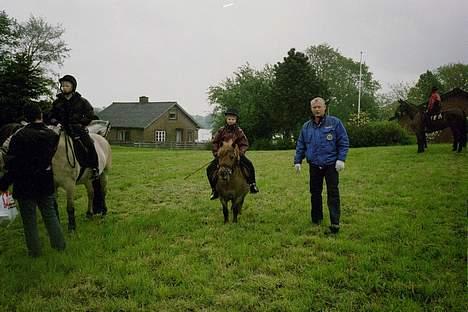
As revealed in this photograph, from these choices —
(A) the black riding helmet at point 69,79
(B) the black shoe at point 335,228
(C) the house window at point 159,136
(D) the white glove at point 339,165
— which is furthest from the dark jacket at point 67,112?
(C) the house window at point 159,136

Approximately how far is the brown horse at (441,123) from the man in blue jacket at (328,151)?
10358 mm

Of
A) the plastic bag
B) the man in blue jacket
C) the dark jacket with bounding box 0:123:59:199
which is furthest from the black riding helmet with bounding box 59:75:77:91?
the man in blue jacket

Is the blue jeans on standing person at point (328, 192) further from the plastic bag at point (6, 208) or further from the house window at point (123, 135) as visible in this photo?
the house window at point (123, 135)

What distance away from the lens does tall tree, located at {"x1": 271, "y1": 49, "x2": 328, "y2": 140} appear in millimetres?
36656

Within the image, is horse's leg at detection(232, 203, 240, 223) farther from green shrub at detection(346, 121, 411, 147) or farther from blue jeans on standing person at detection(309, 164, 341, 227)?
green shrub at detection(346, 121, 411, 147)

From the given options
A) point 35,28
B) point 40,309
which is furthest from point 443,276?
point 35,28

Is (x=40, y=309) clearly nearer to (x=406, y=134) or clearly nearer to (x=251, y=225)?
(x=251, y=225)

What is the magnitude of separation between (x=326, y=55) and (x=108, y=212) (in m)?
48.0

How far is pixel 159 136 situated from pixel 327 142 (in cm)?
4544

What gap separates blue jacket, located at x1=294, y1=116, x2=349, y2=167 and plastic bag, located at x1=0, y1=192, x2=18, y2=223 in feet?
19.9

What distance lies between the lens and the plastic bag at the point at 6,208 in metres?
6.97

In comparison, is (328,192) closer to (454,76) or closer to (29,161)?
(29,161)

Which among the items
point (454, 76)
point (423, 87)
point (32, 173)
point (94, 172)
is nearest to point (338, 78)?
point (423, 87)

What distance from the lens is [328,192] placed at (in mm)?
5938
